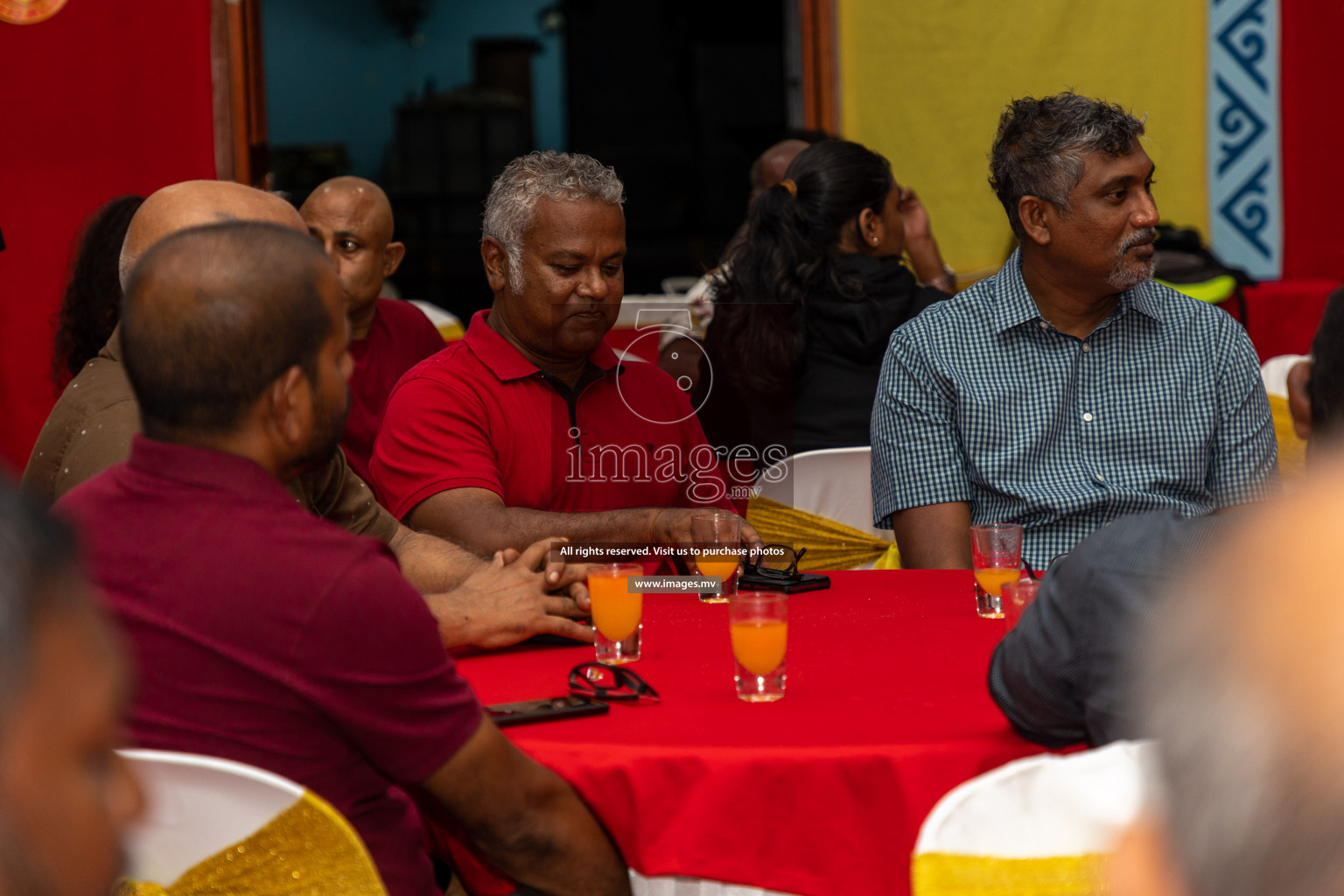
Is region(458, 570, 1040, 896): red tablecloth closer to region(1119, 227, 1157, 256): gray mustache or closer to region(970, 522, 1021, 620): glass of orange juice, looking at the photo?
region(970, 522, 1021, 620): glass of orange juice

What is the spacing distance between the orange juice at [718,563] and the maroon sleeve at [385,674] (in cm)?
88

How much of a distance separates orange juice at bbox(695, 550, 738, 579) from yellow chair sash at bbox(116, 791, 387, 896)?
1.09 m

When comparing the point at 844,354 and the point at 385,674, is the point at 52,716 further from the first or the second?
the point at 844,354

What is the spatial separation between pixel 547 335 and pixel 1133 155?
1302mm

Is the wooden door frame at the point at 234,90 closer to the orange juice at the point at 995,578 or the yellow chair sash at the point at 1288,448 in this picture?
the yellow chair sash at the point at 1288,448

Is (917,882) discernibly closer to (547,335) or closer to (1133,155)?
(547,335)

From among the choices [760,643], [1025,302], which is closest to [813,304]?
[1025,302]

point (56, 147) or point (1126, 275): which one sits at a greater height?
point (56, 147)

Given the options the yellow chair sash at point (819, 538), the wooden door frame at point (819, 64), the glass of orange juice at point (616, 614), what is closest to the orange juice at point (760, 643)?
the glass of orange juice at point (616, 614)

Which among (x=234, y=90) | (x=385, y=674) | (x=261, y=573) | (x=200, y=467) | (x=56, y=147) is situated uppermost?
(x=234, y=90)

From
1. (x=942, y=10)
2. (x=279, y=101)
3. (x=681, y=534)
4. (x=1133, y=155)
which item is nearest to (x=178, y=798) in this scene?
(x=681, y=534)

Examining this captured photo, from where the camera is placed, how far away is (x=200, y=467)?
1432 millimetres

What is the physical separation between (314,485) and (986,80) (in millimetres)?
4478

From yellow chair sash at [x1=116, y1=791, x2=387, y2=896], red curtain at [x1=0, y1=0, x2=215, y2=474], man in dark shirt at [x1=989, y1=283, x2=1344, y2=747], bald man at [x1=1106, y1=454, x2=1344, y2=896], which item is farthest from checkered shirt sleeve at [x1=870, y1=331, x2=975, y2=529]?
red curtain at [x1=0, y1=0, x2=215, y2=474]
